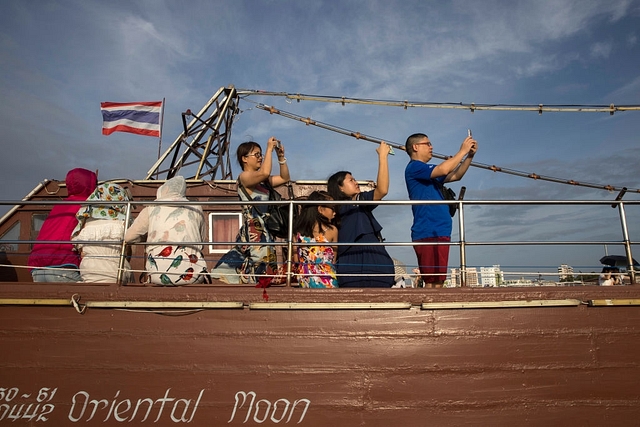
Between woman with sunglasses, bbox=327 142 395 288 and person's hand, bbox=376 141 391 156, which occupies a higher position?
person's hand, bbox=376 141 391 156

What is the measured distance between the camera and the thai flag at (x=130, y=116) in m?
9.46

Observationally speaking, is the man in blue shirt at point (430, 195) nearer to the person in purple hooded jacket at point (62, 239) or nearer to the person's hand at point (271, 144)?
the person's hand at point (271, 144)

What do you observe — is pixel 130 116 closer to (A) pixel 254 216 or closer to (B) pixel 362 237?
(A) pixel 254 216

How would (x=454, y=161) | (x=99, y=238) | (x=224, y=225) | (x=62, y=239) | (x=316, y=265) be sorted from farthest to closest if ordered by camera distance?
(x=224, y=225) < (x=62, y=239) < (x=99, y=238) < (x=316, y=265) < (x=454, y=161)

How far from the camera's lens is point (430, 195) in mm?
4449

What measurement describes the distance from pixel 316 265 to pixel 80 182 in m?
2.56

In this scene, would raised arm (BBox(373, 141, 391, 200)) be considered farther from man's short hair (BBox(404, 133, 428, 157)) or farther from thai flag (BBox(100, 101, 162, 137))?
thai flag (BBox(100, 101, 162, 137))

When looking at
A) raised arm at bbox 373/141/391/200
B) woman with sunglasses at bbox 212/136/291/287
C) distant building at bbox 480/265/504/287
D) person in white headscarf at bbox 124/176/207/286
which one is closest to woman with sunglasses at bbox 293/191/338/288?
woman with sunglasses at bbox 212/136/291/287

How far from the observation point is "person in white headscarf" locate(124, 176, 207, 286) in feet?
13.6

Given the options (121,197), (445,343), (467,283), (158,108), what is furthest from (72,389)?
(158,108)

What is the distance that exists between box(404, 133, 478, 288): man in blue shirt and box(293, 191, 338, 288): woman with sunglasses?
30.4 inches

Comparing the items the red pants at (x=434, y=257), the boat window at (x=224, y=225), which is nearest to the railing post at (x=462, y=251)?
the red pants at (x=434, y=257)

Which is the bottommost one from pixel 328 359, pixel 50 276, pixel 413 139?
pixel 328 359

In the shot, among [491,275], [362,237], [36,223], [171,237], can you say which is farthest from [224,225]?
[491,275]
